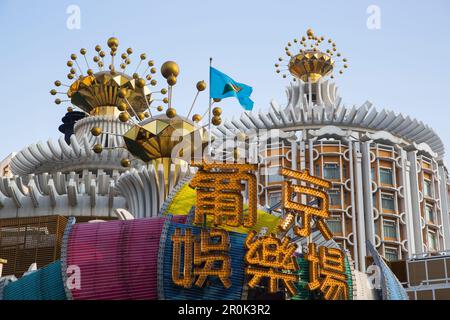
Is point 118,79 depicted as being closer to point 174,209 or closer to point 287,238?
point 174,209

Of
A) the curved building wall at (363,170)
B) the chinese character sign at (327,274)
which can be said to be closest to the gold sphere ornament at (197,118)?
the chinese character sign at (327,274)

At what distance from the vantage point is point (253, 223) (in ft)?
69.0

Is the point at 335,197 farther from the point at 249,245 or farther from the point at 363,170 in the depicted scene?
the point at 249,245

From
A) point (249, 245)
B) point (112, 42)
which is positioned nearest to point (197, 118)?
point (249, 245)

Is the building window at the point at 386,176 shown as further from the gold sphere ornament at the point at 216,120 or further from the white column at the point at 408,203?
the gold sphere ornament at the point at 216,120

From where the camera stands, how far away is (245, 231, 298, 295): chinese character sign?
19766 millimetres

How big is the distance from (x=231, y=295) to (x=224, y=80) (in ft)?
27.8

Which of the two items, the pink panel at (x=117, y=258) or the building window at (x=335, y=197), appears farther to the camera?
the building window at (x=335, y=197)

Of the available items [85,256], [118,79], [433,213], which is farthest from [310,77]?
[85,256]

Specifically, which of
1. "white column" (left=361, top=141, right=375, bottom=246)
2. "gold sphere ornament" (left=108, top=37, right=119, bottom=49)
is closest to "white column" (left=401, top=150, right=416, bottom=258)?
"white column" (left=361, top=141, right=375, bottom=246)

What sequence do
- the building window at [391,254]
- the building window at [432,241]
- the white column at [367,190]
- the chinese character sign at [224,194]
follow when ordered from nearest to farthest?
the chinese character sign at [224,194], the building window at [391,254], the white column at [367,190], the building window at [432,241]

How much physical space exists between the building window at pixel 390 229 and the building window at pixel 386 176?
2.55 meters

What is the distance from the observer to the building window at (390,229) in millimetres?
50844

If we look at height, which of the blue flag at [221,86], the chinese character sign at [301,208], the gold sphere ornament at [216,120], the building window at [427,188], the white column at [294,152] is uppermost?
the white column at [294,152]
